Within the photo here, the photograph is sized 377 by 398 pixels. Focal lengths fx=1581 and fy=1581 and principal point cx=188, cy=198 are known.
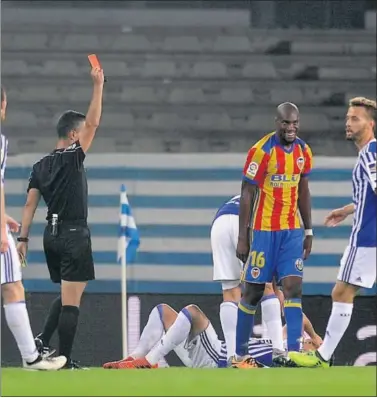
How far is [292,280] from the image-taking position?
332 inches

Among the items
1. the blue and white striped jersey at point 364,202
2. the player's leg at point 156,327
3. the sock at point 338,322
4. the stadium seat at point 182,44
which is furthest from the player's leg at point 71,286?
the stadium seat at point 182,44

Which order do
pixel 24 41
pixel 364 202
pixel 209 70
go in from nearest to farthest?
pixel 364 202, pixel 209 70, pixel 24 41

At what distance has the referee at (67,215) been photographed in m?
8.53

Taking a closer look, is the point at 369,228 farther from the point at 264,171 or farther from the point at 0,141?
the point at 0,141

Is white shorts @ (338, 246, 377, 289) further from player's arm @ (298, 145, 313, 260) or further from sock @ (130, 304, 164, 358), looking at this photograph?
sock @ (130, 304, 164, 358)

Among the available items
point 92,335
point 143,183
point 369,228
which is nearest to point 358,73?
point 143,183

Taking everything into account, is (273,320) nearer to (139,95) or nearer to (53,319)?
(53,319)

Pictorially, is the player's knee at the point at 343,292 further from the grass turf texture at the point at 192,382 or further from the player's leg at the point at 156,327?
the player's leg at the point at 156,327

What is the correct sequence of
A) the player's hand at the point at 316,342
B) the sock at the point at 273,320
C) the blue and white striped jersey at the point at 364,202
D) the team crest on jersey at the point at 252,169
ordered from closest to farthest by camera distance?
the blue and white striped jersey at the point at 364,202 < the team crest on jersey at the point at 252,169 < the sock at the point at 273,320 < the player's hand at the point at 316,342

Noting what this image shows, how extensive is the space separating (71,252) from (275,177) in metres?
1.19

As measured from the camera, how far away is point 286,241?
28.0 feet

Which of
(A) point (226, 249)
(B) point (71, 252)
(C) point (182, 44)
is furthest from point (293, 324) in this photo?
(C) point (182, 44)

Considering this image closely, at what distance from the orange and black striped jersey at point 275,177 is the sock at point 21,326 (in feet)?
4.96

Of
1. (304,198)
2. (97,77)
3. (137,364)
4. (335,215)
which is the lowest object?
(137,364)
